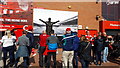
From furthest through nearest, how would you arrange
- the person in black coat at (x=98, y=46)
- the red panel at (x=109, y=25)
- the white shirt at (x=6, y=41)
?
the red panel at (x=109, y=25)
the person in black coat at (x=98, y=46)
the white shirt at (x=6, y=41)

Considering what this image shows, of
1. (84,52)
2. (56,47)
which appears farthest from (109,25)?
(56,47)

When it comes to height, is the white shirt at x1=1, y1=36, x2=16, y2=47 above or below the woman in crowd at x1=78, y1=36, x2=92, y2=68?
above

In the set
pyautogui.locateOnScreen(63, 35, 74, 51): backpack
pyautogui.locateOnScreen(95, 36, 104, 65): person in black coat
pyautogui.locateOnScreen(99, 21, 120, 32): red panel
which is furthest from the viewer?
pyautogui.locateOnScreen(99, 21, 120, 32): red panel

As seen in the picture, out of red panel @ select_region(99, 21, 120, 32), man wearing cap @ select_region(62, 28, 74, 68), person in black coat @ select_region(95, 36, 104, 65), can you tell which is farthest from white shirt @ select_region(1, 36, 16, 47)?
red panel @ select_region(99, 21, 120, 32)

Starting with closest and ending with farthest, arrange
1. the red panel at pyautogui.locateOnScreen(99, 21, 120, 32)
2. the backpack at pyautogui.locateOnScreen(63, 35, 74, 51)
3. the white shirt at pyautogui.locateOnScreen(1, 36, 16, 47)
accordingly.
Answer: the backpack at pyautogui.locateOnScreen(63, 35, 74, 51) < the white shirt at pyautogui.locateOnScreen(1, 36, 16, 47) < the red panel at pyautogui.locateOnScreen(99, 21, 120, 32)

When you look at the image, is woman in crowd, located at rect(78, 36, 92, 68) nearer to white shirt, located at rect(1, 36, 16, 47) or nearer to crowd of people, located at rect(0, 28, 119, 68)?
crowd of people, located at rect(0, 28, 119, 68)

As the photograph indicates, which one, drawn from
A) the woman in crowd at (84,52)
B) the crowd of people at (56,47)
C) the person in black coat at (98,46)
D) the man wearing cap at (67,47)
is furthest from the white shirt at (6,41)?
the person in black coat at (98,46)

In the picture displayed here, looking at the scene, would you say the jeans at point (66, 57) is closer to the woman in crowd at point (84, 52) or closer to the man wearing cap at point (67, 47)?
the man wearing cap at point (67, 47)

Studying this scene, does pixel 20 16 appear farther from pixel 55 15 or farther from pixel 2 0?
pixel 55 15

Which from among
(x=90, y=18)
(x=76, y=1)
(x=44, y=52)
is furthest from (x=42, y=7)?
(x=44, y=52)

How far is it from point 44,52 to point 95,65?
256 cm

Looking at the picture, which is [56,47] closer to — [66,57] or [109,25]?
[66,57]

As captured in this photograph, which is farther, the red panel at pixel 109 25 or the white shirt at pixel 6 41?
the red panel at pixel 109 25

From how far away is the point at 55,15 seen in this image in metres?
12.6
